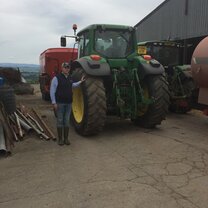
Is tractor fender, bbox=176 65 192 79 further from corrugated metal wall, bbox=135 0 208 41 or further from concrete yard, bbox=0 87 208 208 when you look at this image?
corrugated metal wall, bbox=135 0 208 41

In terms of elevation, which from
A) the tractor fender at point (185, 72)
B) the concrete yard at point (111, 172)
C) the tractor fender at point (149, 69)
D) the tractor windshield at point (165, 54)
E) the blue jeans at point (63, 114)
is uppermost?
the tractor windshield at point (165, 54)

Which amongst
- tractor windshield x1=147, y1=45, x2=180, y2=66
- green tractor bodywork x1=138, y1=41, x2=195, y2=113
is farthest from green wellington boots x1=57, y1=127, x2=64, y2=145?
tractor windshield x1=147, y1=45, x2=180, y2=66

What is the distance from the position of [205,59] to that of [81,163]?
443 cm

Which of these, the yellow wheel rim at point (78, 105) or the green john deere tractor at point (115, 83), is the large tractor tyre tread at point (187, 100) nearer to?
the green john deere tractor at point (115, 83)

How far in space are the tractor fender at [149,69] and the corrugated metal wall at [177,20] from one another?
Answer: 8549mm

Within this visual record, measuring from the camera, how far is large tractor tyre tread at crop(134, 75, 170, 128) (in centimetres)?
832

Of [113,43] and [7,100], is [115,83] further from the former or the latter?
[7,100]

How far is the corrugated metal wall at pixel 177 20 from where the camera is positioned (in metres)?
16.7

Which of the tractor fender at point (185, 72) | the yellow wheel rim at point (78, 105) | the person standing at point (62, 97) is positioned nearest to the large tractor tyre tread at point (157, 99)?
the yellow wheel rim at point (78, 105)

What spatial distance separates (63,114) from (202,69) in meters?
3.62

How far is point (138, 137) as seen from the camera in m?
7.80

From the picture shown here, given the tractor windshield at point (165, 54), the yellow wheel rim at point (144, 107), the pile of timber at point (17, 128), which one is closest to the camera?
the pile of timber at point (17, 128)

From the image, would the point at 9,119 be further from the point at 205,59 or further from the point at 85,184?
the point at 205,59

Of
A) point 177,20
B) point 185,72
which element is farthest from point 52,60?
point 177,20
